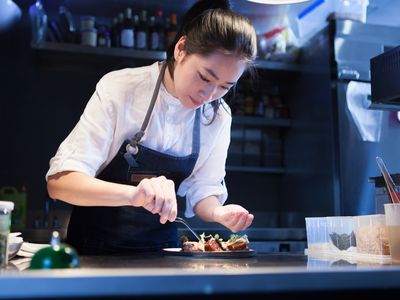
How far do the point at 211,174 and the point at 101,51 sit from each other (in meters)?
1.56

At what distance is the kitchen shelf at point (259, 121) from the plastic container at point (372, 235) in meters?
2.02

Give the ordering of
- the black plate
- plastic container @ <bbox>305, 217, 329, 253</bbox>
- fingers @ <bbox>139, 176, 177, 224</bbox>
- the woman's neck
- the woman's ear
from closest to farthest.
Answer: fingers @ <bbox>139, 176, 177, 224</bbox>
the black plate
plastic container @ <bbox>305, 217, 329, 253</bbox>
the woman's ear
the woman's neck

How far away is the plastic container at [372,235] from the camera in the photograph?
3.38ft

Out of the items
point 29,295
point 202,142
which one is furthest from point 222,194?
point 29,295

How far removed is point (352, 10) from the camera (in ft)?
9.78

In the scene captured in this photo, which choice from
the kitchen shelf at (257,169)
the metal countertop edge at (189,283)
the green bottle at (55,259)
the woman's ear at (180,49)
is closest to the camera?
the metal countertop edge at (189,283)

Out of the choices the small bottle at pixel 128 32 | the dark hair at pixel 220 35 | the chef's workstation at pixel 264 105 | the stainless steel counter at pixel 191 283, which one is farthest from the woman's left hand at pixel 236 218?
the small bottle at pixel 128 32

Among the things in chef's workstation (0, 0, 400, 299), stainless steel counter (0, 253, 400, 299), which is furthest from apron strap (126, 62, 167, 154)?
chef's workstation (0, 0, 400, 299)

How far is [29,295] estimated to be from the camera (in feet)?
1.69

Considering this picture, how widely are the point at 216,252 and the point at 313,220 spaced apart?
302 mm

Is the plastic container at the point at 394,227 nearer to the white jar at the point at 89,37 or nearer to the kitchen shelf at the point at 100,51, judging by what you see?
the kitchen shelf at the point at 100,51

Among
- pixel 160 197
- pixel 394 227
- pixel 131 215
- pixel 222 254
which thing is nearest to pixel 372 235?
pixel 394 227

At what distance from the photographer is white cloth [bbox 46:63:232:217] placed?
1.24 m

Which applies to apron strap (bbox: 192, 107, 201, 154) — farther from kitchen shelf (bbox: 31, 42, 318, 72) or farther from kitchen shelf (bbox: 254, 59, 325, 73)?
kitchen shelf (bbox: 254, 59, 325, 73)
